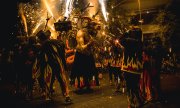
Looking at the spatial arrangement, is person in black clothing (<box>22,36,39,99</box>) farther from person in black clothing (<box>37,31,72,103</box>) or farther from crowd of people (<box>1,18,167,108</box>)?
person in black clothing (<box>37,31,72,103</box>)

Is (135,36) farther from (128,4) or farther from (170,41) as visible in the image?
(128,4)

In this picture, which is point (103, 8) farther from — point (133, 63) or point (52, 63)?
point (133, 63)

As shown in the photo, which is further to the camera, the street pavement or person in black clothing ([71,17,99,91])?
person in black clothing ([71,17,99,91])

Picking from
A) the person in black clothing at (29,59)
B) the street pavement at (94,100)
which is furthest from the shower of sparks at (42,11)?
the person in black clothing at (29,59)

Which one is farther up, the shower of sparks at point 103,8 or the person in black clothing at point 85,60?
the shower of sparks at point 103,8

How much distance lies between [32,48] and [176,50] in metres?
10.4

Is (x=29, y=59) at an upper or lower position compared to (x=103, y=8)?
lower

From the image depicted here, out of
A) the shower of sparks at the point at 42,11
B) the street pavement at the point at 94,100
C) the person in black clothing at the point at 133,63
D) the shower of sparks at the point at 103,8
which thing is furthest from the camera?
the shower of sparks at the point at 103,8

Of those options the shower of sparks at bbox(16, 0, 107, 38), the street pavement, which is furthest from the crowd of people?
the shower of sparks at bbox(16, 0, 107, 38)

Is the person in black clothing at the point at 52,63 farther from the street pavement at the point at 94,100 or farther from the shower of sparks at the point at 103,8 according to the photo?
the shower of sparks at the point at 103,8

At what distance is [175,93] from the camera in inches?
453

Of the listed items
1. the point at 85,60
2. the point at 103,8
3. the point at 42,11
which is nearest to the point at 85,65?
the point at 85,60

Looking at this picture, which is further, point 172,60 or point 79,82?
point 172,60

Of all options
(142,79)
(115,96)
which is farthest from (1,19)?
(142,79)
